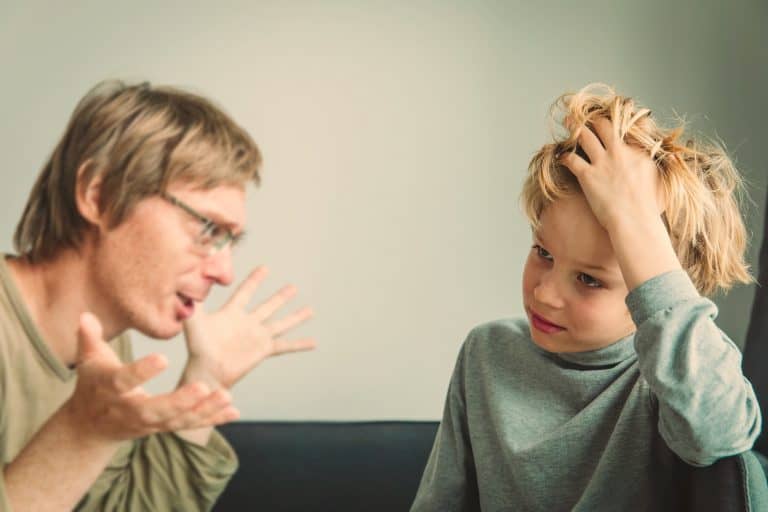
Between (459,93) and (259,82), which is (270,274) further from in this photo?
(459,93)

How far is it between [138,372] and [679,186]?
728 millimetres

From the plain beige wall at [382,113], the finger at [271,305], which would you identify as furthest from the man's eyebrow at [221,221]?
the plain beige wall at [382,113]

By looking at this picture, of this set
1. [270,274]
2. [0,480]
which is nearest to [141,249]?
[0,480]

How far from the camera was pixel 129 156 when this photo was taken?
1.17m

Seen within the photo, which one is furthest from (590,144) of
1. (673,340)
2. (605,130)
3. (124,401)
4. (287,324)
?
(124,401)

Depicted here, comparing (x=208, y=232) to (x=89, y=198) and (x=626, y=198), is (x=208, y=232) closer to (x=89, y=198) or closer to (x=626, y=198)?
(x=89, y=198)

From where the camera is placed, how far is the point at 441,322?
1968mm

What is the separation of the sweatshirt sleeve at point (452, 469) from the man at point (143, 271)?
1.11 feet

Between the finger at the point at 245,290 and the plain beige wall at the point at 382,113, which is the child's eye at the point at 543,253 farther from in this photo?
Result: the plain beige wall at the point at 382,113

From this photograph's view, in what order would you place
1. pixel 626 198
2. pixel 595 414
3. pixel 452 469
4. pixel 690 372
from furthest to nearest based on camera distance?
pixel 452 469
pixel 595 414
pixel 626 198
pixel 690 372

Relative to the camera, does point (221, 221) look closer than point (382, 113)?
Yes

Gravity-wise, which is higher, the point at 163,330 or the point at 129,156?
the point at 129,156

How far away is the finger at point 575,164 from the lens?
47.2 inches

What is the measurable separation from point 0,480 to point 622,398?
31.1 inches
